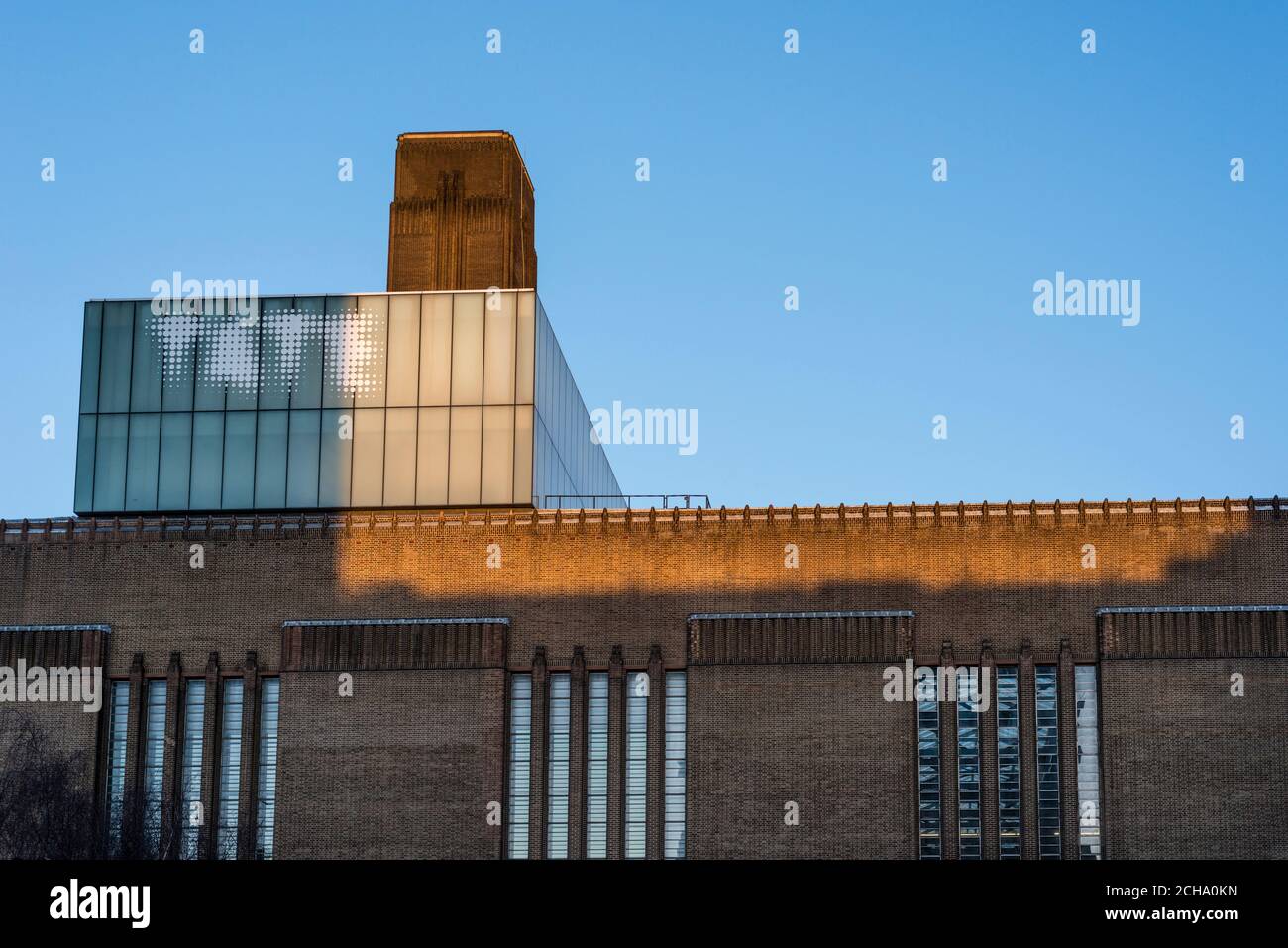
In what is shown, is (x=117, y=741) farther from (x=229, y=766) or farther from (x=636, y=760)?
(x=636, y=760)

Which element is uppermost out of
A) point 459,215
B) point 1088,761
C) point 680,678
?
point 459,215

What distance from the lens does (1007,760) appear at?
54.1 m

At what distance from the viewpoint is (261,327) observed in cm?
6706

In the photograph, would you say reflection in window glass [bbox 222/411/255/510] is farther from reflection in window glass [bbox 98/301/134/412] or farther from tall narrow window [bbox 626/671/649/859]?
tall narrow window [bbox 626/671/649/859]

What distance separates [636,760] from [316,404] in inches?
727

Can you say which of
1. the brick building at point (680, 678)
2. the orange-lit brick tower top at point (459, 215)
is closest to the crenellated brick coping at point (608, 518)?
the brick building at point (680, 678)

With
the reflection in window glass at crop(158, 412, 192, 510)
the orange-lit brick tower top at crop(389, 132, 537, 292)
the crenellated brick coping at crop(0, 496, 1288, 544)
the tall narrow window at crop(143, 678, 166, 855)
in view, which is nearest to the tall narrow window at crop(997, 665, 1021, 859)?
the crenellated brick coping at crop(0, 496, 1288, 544)

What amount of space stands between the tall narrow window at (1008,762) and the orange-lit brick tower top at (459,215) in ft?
80.2

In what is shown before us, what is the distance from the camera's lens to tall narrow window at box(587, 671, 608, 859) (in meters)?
54.8

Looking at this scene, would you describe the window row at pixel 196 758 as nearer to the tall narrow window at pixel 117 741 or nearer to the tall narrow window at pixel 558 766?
the tall narrow window at pixel 117 741

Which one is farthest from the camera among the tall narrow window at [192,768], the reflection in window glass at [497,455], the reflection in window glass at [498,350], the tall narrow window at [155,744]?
the reflection in window glass at [498,350]

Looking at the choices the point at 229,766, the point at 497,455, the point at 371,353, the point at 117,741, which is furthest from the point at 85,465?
the point at 229,766

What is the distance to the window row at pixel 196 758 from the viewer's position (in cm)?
5525
